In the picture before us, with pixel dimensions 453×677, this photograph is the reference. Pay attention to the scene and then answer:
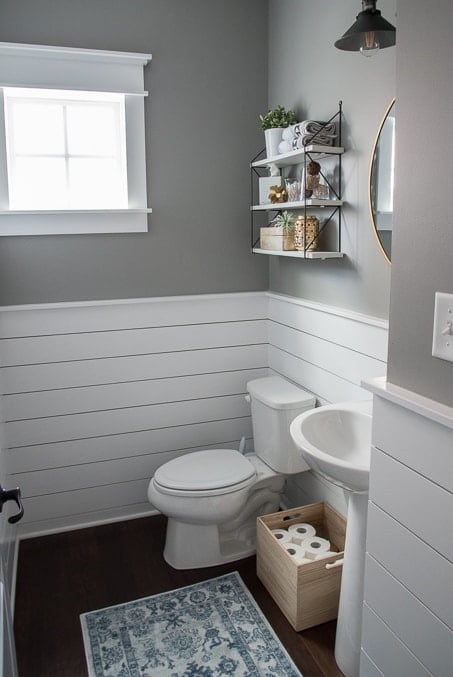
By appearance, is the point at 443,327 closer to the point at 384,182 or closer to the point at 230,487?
the point at 384,182

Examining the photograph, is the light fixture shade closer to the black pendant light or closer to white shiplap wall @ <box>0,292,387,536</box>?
the black pendant light

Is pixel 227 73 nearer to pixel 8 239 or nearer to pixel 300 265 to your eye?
pixel 300 265

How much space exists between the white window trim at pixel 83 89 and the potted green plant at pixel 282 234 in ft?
1.92

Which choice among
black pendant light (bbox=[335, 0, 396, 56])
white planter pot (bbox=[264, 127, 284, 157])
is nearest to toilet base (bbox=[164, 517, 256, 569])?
white planter pot (bbox=[264, 127, 284, 157])

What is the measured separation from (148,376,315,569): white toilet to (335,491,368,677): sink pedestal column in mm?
→ 665

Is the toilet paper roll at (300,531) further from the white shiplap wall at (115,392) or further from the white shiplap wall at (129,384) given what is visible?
the white shiplap wall at (115,392)

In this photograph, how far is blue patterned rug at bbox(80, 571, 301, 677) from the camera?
79.6 inches

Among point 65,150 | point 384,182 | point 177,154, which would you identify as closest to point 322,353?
point 384,182

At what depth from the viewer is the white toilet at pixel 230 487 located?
2.46 m

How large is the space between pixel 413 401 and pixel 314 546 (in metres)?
1.29

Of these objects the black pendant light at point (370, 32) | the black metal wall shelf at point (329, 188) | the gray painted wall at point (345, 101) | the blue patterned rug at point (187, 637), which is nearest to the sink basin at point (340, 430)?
the gray painted wall at point (345, 101)

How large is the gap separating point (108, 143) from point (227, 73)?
65 centimetres

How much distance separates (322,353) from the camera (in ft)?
8.30

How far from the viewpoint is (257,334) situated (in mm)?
3088
